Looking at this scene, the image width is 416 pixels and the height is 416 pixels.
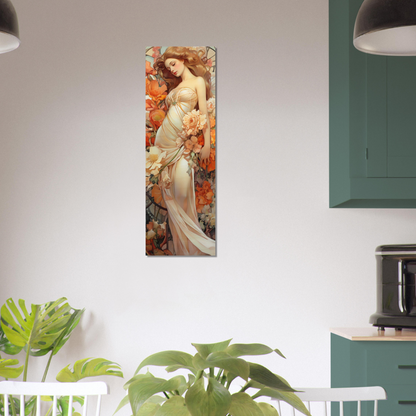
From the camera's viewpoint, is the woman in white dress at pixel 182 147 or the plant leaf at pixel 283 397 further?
the woman in white dress at pixel 182 147

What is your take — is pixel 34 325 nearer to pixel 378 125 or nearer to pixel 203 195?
pixel 203 195

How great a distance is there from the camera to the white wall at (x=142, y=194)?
2.61 m

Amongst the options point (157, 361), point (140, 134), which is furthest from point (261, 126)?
point (157, 361)

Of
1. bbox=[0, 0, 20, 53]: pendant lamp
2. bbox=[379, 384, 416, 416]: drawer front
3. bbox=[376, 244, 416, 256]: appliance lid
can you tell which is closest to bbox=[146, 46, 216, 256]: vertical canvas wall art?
bbox=[376, 244, 416, 256]: appliance lid

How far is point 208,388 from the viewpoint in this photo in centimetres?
73

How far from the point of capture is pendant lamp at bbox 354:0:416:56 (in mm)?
1195

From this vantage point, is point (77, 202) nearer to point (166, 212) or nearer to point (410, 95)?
point (166, 212)

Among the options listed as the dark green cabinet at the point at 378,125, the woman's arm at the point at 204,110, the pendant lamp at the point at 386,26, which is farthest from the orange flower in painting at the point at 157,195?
the pendant lamp at the point at 386,26

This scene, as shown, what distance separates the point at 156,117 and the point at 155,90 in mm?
150

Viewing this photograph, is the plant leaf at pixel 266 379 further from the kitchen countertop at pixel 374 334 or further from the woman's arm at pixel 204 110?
the woman's arm at pixel 204 110

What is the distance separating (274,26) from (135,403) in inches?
94.3

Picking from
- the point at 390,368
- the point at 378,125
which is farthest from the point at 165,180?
the point at 390,368

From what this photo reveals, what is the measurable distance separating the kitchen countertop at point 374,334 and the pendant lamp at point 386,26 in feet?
4.20

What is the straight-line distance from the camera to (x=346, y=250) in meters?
2.65
